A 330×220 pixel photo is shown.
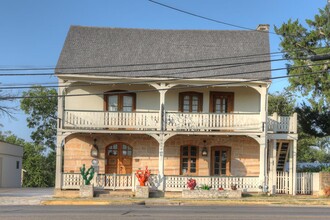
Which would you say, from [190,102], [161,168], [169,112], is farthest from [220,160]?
[169,112]

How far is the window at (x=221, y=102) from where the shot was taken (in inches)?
1123

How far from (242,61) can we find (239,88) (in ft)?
4.68

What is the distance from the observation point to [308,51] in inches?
1145

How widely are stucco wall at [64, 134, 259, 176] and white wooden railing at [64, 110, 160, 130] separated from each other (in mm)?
1576

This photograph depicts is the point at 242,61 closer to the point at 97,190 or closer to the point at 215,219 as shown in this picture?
the point at 97,190

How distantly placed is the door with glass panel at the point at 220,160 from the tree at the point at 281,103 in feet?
59.2

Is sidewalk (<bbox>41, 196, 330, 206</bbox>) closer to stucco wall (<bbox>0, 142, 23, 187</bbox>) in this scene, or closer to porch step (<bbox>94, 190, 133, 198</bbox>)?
porch step (<bbox>94, 190, 133, 198</bbox>)

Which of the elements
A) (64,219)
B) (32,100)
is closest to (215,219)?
(64,219)

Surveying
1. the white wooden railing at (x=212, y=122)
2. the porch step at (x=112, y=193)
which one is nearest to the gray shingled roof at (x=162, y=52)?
the white wooden railing at (x=212, y=122)

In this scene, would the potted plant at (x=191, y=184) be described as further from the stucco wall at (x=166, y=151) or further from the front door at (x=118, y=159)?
the front door at (x=118, y=159)

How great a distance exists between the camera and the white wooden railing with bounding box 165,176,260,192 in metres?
26.4

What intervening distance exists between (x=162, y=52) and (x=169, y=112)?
374 centimetres

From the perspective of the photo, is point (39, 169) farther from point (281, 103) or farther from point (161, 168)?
point (161, 168)

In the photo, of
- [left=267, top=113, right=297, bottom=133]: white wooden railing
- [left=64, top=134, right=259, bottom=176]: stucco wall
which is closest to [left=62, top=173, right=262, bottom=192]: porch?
[left=64, top=134, right=259, bottom=176]: stucco wall
